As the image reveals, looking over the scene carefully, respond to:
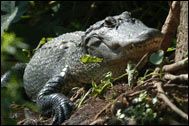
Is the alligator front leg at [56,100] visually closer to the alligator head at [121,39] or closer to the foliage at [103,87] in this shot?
the foliage at [103,87]

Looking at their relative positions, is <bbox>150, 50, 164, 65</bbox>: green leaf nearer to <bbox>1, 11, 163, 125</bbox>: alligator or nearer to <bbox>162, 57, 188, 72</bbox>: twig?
<bbox>162, 57, 188, 72</bbox>: twig

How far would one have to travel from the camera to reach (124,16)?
4.67m

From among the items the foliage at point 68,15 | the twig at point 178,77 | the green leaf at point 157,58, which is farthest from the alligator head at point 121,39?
the foliage at point 68,15

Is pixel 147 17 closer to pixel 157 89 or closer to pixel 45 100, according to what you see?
pixel 45 100

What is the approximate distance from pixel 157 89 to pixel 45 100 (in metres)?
1.45

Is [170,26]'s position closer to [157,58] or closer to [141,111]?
[157,58]

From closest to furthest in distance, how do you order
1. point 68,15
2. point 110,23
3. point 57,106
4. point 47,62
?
point 57,106 < point 110,23 < point 47,62 < point 68,15

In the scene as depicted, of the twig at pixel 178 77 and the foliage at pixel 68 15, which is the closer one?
the twig at pixel 178 77

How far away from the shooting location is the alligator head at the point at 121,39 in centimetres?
404

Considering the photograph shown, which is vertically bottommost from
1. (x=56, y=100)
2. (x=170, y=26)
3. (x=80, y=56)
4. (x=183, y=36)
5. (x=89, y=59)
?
(x=56, y=100)

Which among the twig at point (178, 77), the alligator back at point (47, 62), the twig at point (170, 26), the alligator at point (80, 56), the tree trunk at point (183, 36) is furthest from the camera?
the alligator back at point (47, 62)

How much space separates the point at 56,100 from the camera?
4.48 meters

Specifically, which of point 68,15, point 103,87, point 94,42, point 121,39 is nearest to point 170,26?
point 121,39

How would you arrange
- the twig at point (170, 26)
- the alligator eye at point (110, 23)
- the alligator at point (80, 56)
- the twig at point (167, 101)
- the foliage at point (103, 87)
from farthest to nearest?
1. the alligator eye at point (110, 23)
2. the twig at point (170, 26)
3. the alligator at point (80, 56)
4. the foliage at point (103, 87)
5. the twig at point (167, 101)
